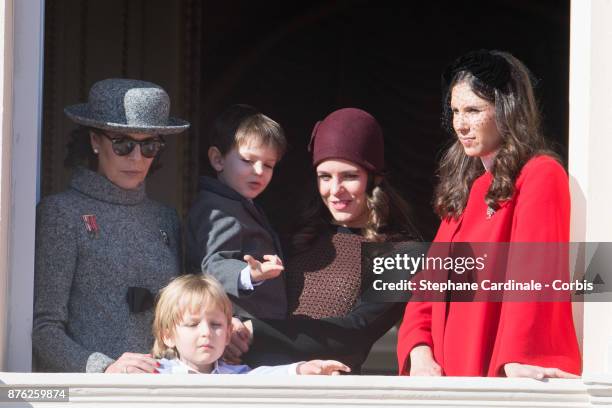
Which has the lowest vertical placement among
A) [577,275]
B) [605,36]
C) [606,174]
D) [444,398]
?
[444,398]

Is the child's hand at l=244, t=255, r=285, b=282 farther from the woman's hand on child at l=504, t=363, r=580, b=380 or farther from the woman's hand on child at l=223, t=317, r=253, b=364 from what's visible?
the woman's hand on child at l=504, t=363, r=580, b=380

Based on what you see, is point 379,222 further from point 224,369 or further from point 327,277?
point 224,369

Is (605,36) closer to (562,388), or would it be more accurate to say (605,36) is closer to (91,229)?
(562,388)

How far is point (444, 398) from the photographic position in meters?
4.17

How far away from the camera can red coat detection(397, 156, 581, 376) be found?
13.6 feet

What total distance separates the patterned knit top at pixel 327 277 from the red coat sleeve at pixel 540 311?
0.55 meters

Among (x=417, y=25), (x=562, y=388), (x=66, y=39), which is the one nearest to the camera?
(x=562, y=388)

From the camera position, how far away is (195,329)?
4.19 m

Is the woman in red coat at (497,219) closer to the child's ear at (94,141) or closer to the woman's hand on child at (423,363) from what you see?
the woman's hand on child at (423,363)

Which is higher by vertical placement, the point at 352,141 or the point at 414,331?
the point at 352,141

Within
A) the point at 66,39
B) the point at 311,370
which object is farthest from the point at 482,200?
the point at 66,39

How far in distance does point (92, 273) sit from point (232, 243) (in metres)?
0.45

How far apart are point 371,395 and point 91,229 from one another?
39.0 inches

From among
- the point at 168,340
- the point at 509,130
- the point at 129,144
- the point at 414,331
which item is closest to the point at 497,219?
the point at 509,130
